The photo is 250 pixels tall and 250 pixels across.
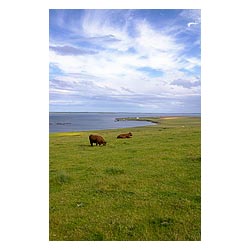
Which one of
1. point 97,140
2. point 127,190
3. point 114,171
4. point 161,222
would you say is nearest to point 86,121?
point 114,171

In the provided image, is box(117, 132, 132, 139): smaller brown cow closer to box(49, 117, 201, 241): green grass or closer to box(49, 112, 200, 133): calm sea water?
box(49, 117, 201, 241): green grass

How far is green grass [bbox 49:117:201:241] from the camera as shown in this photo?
307 centimetres

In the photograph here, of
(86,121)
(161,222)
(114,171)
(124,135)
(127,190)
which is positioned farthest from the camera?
(124,135)

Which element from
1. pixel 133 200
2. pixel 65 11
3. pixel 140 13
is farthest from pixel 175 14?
pixel 133 200

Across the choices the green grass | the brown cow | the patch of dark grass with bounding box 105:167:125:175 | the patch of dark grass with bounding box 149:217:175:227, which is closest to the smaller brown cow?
the green grass

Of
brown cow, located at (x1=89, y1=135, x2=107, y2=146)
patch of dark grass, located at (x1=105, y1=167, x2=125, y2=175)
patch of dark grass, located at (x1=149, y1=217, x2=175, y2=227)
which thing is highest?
brown cow, located at (x1=89, y1=135, x2=107, y2=146)

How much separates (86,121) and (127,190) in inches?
43.2

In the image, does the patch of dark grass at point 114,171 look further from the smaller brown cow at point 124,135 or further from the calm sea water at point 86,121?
the smaller brown cow at point 124,135

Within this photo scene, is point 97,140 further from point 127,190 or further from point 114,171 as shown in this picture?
point 127,190

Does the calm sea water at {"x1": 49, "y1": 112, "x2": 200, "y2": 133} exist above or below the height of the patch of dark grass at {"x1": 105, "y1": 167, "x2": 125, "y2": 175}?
above

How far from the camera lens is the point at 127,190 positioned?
3.53 metres

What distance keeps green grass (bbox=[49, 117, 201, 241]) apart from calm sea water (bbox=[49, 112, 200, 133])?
0.50 ft

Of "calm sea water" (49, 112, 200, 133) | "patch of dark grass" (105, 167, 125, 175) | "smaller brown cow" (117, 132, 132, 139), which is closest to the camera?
A: "calm sea water" (49, 112, 200, 133)
